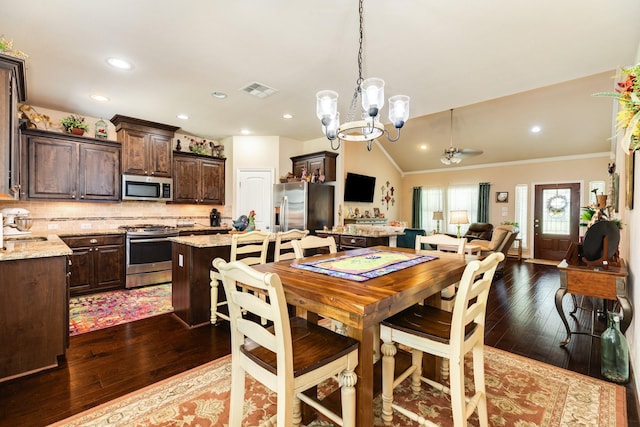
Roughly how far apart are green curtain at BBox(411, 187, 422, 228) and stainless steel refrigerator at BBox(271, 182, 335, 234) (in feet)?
16.1

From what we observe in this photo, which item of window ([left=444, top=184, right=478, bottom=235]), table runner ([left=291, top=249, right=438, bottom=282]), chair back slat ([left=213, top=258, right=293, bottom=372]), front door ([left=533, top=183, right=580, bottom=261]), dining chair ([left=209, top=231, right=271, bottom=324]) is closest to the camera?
chair back slat ([left=213, top=258, right=293, bottom=372])

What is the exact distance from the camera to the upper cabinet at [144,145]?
4605 mm

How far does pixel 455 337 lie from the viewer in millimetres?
1350

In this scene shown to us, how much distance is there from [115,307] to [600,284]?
4.92 metres

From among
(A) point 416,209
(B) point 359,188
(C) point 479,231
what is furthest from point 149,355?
(A) point 416,209

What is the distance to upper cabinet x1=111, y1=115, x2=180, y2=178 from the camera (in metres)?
4.61

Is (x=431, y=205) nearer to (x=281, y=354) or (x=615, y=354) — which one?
(x=615, y=354)

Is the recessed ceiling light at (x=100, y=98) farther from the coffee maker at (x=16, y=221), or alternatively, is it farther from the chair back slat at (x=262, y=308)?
the chair back slat at (x=262, y=308)

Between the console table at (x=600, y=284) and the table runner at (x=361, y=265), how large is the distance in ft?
4.32

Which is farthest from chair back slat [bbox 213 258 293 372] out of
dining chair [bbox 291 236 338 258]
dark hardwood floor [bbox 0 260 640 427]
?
dark hardwood floor [bbox 0 260 640 427]

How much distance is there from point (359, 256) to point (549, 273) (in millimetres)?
5737

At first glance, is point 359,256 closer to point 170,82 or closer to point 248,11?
point 248,11

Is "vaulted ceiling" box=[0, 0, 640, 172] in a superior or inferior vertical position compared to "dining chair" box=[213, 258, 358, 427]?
superior

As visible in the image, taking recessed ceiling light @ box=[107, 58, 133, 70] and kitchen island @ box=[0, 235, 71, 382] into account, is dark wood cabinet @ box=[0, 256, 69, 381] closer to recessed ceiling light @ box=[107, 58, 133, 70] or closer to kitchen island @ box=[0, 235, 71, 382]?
kitchen island @ box=[0, 235, 71, 382]
